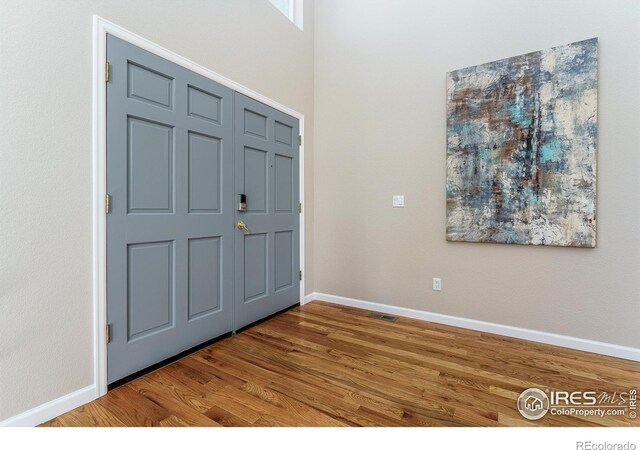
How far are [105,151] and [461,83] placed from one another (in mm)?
2773

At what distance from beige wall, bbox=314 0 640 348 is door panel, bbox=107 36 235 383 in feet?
4.45

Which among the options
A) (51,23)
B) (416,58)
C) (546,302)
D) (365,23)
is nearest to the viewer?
(51,23)

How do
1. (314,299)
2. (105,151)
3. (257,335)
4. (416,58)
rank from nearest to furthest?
(105,151)
(257,335)
(416,58)
(314,299)

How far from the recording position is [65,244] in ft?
5.09

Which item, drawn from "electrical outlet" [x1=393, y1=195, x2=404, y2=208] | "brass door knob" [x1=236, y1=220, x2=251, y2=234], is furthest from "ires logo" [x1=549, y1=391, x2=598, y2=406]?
"brass door knob" [x1=236, y1=220, x2=251, y2=234]

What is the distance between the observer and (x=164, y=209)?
2002mm

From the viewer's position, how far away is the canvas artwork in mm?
2211

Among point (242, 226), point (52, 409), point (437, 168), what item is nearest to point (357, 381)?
point (242, 226)

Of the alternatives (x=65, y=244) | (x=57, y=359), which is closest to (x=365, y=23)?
(x=65, y=244)

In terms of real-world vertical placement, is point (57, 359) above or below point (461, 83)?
below

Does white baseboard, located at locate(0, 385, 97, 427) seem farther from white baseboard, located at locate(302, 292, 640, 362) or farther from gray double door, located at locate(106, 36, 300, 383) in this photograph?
white baseboard, located at locate(302, 292, 640, 362)

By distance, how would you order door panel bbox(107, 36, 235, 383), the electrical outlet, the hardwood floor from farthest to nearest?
the electrical outlet → door panel bbox(107, 36, 235, 383) → the hardwood floor

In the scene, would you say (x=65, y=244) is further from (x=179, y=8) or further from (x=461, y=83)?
(x=461, y=83)

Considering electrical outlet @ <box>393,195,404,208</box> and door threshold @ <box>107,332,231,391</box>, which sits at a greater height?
electrical outlet @ <box>393,195,404,208</box>
